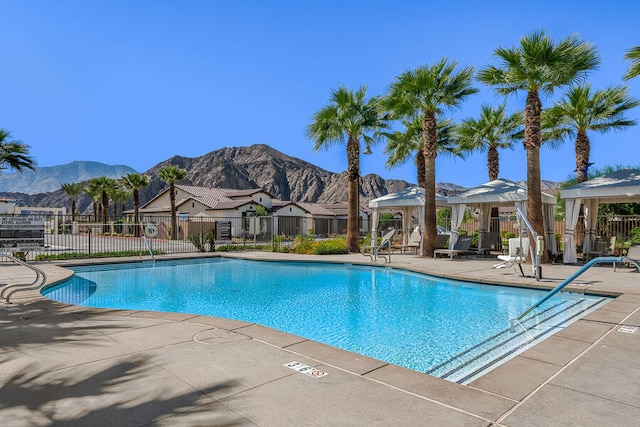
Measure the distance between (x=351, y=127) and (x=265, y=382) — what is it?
1626cm

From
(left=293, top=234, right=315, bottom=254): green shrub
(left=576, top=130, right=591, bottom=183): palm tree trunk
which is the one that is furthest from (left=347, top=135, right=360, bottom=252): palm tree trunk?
(left=576, top=130, right=591, bottom=183): palm tree trunk

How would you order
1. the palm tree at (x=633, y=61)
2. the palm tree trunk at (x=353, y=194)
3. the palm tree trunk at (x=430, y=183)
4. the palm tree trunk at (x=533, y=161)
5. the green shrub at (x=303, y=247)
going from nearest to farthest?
the palm tree at (x=633, y=61)
the palm tree trunk at (x=533, y=161)
the palm tree trunk at (x=430, y=183)
the green shrub at (x=303, y=247)
the palm tree trunk at (x=353, y=194)

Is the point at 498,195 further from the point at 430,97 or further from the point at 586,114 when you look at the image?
the point at 586,114

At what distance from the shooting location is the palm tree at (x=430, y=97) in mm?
15883

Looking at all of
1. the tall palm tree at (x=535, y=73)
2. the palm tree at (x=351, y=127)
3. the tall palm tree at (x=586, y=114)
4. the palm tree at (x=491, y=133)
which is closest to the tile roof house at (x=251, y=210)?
the palm tree at (x=351, y=127)

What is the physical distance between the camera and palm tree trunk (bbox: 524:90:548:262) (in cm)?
1374

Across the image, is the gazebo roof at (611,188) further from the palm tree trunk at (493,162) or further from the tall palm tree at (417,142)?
the tall palm tree at (417,142)

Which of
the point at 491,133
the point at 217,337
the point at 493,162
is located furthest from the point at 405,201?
the point at 217,337

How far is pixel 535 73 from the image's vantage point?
13.3 meters

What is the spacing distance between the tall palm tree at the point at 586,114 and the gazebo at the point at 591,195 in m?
3.96

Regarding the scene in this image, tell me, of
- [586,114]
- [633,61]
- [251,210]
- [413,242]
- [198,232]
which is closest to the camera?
[633,61]

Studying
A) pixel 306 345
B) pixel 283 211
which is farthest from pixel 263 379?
pixel 283 211

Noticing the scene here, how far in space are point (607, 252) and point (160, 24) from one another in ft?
56.5

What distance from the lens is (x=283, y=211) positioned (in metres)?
40.1
